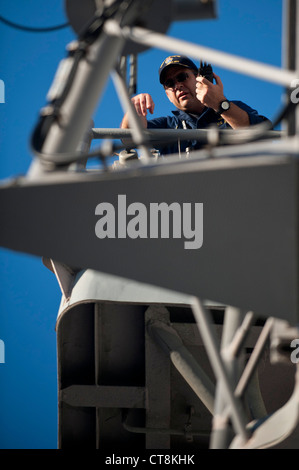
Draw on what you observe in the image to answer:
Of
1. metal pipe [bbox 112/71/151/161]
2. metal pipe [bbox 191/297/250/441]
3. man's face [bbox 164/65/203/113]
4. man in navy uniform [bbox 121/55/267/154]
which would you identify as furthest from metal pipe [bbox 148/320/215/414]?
man's face [bbox 164/65/203/113]

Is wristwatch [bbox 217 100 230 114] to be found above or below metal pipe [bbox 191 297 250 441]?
above

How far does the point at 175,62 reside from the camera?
8.33 meters

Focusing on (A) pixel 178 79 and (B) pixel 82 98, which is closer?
(B) pixel 82 98

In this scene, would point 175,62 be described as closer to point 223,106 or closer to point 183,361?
point 223,106

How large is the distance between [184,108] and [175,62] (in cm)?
72

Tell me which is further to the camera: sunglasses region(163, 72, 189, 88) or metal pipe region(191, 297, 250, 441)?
sunglasses region(163, 72, 189, 88)

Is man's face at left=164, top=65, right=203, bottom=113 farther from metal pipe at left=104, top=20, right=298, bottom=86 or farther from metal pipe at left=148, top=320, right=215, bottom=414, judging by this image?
metal pipe at left=104, top=20, right=298, bottom=86

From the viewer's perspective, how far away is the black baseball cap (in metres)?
8.30

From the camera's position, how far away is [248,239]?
3059 mm

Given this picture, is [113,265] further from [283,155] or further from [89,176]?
[283,155]

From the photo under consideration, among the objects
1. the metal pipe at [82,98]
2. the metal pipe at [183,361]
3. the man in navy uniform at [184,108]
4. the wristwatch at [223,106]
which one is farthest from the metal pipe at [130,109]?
the metal pipe at [183,361]

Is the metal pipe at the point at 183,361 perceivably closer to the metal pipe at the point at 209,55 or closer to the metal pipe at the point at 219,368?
the metal pipe at the point at 219,368

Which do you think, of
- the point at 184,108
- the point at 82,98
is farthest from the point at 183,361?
the point at 184,108

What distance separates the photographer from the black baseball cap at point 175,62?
830 cm
